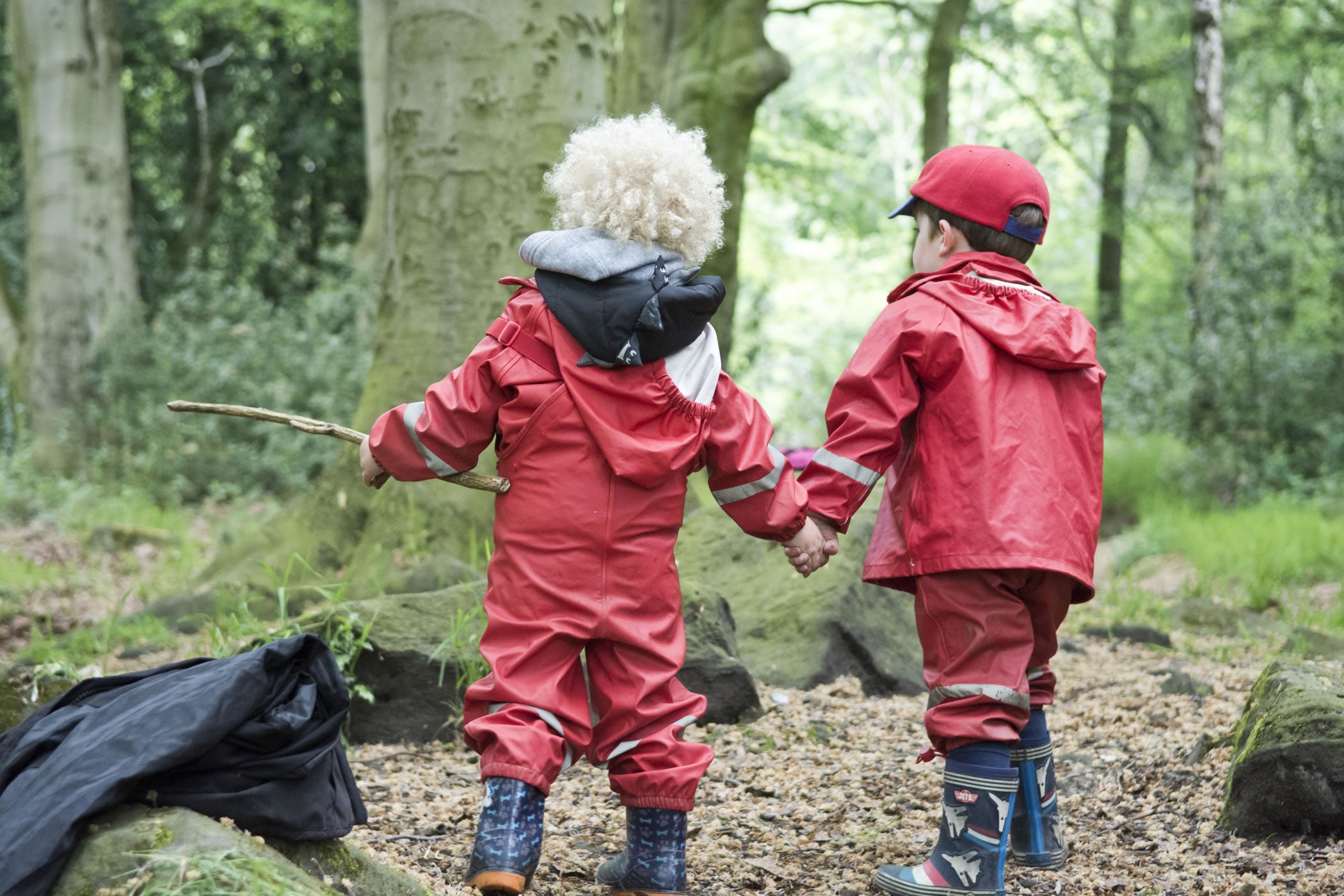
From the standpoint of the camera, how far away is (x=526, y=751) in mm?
2504

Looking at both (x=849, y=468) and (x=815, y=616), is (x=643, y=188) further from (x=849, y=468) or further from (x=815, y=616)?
(x=815, y=616)

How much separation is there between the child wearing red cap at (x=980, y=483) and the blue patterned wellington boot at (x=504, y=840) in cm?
84

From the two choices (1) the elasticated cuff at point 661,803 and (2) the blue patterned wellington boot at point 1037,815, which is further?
(2) the blue patterned wellington boot at point 1037,815

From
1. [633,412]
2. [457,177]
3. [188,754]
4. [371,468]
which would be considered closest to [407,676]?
[371,468]

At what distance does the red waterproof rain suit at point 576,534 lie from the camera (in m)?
2.61

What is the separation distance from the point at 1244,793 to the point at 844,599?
1.77m

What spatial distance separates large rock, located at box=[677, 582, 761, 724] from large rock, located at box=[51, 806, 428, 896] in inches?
73.4

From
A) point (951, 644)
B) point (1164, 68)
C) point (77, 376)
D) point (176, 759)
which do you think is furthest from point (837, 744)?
point (1164, 68)

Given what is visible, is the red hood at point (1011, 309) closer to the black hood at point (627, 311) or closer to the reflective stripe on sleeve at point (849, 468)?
the reflective stripe on sleeve at point (849, 468)

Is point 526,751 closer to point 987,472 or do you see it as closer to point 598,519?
point 598,519

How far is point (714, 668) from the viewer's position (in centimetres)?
383

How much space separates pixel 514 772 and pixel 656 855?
1.27ft

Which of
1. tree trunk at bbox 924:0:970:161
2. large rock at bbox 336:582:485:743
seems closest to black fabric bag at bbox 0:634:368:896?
large rock at bbox 336:582:485:743

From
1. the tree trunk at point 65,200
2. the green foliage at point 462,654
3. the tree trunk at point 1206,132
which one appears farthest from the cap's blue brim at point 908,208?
the tree trunk at point 65,200
